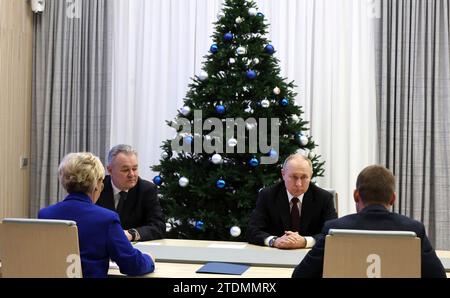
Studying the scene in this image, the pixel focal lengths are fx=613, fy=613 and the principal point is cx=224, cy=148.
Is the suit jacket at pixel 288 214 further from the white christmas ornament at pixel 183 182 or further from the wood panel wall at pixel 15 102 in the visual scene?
the wood panel wall at pixel 15 102

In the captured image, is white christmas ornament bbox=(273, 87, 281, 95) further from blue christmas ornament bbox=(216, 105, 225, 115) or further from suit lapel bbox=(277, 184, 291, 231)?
suit lapel bbox=(277, 184, 291, 231)

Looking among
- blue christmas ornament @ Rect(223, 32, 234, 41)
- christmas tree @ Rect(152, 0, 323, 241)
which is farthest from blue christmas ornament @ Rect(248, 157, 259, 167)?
blue christmas ornament @ Rect(223, 32, 234, 41)

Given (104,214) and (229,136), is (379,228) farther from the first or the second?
(229,136)

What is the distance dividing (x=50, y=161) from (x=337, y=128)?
9.19 feet

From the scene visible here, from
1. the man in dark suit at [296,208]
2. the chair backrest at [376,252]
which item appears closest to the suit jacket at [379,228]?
the chair backrest at [376,252]

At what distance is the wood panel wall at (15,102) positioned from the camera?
18.6 ft

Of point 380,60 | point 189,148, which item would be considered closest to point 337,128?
point 380,60

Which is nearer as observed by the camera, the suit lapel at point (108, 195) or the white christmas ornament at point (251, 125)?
the suit lapel at point (108, 195)

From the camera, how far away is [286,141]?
493 cm

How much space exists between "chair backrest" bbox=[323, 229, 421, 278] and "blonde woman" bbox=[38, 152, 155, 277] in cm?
85

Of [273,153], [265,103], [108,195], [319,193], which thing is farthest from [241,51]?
[108,195]

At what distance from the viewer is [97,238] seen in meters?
2.58

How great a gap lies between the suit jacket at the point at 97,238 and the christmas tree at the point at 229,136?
221 centimetres
